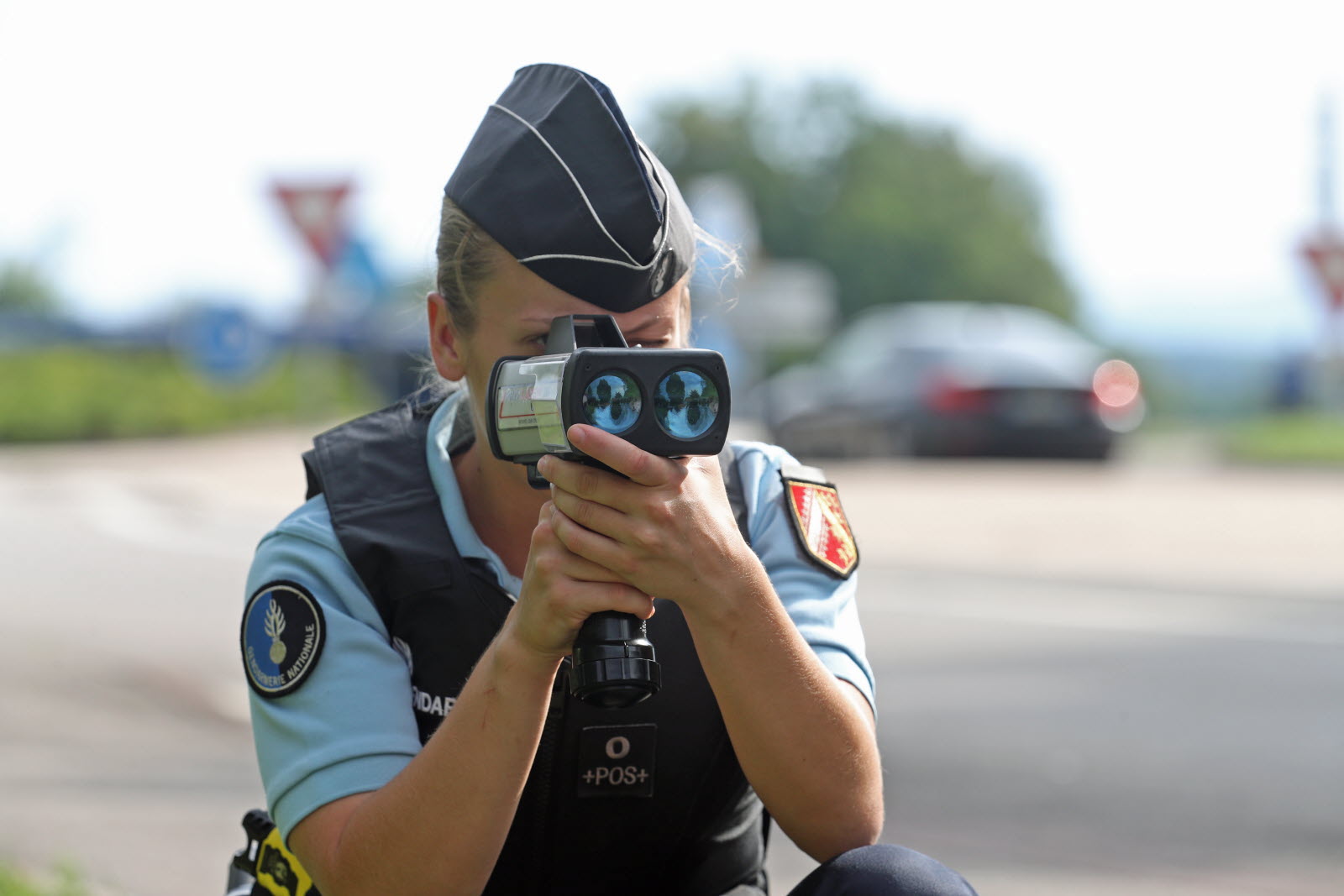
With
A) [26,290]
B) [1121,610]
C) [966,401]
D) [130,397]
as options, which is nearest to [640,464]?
[1121,610]

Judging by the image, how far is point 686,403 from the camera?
1851mm

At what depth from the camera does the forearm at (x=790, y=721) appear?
2.04 meters

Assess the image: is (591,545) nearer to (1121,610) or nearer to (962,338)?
(1121,610)

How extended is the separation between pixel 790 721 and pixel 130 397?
21.5m

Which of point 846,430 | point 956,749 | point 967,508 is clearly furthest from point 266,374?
point 956,749

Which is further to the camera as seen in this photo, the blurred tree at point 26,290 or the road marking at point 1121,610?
the blurred tree at point 26,290

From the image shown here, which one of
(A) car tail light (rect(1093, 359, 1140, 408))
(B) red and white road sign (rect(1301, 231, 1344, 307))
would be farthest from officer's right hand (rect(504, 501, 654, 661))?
(B) red and white road sign (rect(1301, 231, 1344, 307))

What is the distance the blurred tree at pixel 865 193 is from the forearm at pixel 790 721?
59.6m

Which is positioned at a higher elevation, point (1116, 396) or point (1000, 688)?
point (1116, 396)

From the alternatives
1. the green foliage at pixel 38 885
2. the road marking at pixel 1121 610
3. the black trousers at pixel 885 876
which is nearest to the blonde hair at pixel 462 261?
the black trousers at pixel 885 876

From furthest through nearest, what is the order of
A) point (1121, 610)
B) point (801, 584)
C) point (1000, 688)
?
point (1121, 610), point (1000, 688), point (801, 584)

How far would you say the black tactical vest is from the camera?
2311 millimetres

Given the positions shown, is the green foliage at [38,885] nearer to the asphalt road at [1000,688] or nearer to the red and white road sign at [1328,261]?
the asphalt road at [1000,688]

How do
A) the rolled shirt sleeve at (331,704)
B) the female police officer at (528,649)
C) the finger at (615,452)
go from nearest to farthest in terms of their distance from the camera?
the finger at (615,452), the female police officer at (528,649), the rolled shirt sleeve at (331,704)
